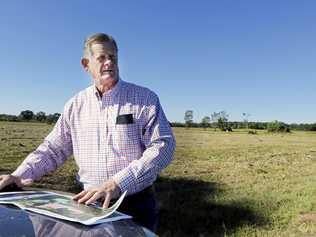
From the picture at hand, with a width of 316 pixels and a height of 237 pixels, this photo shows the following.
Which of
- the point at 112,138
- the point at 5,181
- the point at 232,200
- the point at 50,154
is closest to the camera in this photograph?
the point at 5,181

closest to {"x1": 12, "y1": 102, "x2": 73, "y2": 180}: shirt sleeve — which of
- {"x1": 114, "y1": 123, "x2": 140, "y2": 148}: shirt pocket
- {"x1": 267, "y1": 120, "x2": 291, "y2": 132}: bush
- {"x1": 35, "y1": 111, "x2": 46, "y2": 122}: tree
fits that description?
{"x1": 114, "y1": 123, "x2": 140, "y2": 148}: shirt pocket

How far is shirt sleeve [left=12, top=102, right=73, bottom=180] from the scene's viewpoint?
232 centimetres

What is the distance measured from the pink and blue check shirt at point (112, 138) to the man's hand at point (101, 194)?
0.61 feet

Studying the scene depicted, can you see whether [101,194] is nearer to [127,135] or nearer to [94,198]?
[94,198]

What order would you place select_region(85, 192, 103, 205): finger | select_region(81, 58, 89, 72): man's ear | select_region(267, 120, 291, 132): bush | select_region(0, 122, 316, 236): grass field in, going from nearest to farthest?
select_region(85, 192, 103, 205): finger < select_region(81, 58, 89, 72): man's ear < select_region(0, 122, 316, 236): grass field < select_region(267, 120, 291, 132): bush

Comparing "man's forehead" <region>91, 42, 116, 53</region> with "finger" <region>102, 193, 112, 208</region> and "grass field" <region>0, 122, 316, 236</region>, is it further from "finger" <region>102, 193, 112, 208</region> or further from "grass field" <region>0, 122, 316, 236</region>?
"grass field" <region>0, 122, 316, 236</region>

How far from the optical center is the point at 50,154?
96.1 inches

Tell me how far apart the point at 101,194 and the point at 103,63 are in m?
0.68

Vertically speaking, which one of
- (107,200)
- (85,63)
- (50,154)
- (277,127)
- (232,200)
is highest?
(277,127)

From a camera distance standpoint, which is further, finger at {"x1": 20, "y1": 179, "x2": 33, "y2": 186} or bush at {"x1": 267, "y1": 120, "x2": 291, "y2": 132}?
bush at {"x1": 267, "y1": 120, "x2": 291, "y2": 132}

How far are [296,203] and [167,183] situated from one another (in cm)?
309

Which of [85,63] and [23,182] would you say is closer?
[23,182]

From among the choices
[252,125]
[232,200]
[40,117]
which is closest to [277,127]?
[252,125]

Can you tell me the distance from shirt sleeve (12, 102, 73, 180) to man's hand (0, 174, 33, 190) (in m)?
0.04
